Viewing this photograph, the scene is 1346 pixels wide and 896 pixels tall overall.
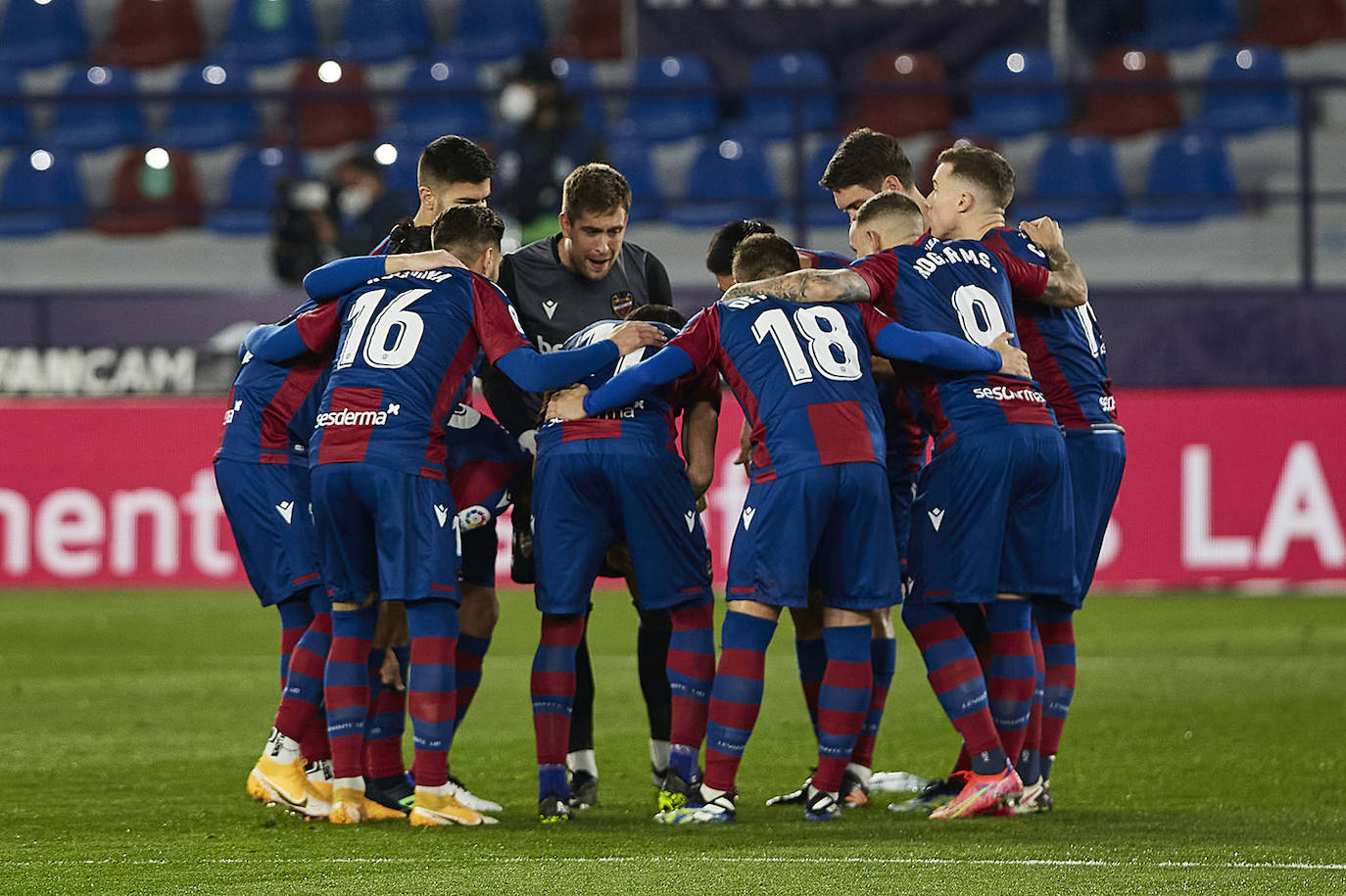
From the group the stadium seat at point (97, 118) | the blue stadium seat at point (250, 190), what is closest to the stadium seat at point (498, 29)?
the blue stadium seat at point (250, 190)

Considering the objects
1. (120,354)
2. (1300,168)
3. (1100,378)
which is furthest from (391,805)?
(1300,168)

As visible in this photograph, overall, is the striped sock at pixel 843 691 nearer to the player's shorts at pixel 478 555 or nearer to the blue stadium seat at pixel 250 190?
the player's shorts at pixel 478 555

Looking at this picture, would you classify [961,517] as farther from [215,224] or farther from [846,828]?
[215,224]

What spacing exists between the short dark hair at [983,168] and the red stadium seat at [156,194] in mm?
9872

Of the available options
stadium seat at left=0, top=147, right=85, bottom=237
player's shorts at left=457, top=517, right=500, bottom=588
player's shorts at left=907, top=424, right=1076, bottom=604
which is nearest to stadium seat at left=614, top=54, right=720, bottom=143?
stadium seat at left=0, top=147, right=85, bottom=237

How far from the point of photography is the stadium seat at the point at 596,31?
16906mm

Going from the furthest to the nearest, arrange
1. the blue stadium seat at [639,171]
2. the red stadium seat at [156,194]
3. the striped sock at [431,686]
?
the red stadium seat at [156,194] < the blue stadium seat at [639,171] < the striped sock at [431,686]

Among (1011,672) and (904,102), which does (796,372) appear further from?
(904,102)

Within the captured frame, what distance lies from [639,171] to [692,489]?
9244 millimetres

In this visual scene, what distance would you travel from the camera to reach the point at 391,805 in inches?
236

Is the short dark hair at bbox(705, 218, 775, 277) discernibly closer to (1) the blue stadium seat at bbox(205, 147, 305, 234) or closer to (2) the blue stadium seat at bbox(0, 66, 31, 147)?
(1) the blue stadium seat at bbox(205, 147, 305, 234)

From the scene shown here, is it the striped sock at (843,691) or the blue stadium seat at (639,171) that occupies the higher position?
the blue stadium seat at (639,171)

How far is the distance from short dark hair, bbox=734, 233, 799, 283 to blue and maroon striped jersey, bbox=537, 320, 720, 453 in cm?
30

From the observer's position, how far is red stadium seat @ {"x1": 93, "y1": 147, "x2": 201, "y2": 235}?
15.1 meters
